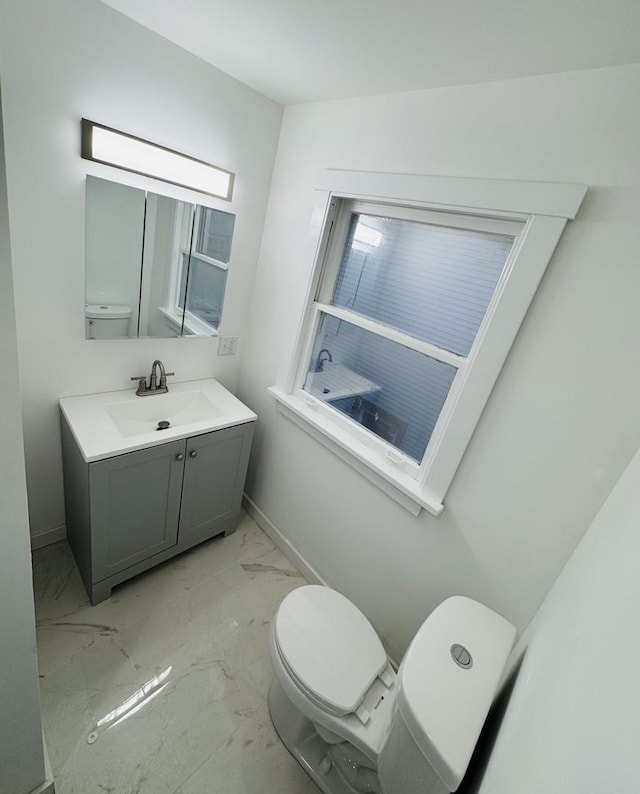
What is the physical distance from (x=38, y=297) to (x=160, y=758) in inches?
67.3

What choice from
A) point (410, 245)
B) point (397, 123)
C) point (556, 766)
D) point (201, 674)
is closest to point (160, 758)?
point (201, 674)

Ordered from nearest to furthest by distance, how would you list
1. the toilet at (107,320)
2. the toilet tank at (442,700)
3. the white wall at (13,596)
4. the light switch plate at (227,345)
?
the white wall at (13,596), the toilet tank at (442,700), the toilet at (107,320), the light switch plate at (227,345)

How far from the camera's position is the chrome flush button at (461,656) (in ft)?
2.81

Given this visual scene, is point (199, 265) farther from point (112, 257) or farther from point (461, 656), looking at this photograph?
point (461, 656)

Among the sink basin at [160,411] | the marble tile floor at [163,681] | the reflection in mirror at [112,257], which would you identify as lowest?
the marble tile floor at [163,681]

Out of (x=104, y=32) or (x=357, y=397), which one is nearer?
(x=104, y=32)

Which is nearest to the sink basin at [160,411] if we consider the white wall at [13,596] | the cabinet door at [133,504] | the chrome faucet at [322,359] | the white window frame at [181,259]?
the cabinet door at [133,504]

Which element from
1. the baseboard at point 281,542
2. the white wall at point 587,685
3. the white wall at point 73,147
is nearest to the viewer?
the white wall at point 587,685

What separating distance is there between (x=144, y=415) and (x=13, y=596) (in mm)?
1035

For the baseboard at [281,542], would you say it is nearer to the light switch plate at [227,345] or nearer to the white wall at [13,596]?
the light switch plate at [227,345]

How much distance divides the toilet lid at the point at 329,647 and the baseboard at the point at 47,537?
1.31 m

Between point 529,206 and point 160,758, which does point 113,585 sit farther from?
point 529,206

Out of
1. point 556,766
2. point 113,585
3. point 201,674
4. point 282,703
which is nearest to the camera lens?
point 556,766

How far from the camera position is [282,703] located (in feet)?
4.15
